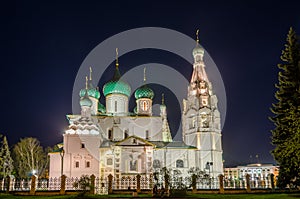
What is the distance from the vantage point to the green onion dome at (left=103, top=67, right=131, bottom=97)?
138 feet

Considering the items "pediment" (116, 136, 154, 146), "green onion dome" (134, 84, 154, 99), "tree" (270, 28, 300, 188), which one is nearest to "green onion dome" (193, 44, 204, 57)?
"green onion dome" (134, 84, 154, 99)

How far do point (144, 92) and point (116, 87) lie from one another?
12.4 ft

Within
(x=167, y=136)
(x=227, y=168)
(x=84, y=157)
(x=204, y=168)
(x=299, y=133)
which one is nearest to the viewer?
(x=299, y=133)

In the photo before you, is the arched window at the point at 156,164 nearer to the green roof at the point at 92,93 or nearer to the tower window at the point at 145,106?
the tower window at the point at 145,106

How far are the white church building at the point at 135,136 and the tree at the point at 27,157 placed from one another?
472cm

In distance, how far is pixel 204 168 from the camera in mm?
37312

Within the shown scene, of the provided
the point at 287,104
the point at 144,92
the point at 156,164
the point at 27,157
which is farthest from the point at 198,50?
the point at 27,157

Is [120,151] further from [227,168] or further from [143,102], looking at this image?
[227,168]

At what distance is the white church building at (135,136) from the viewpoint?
114ft

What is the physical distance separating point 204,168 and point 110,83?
53.9 feet

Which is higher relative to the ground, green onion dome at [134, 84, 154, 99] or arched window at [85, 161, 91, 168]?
green onion dome at [134, 84, 154, 99]

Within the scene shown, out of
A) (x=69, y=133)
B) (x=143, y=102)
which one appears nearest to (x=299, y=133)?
(x=69, y=133)

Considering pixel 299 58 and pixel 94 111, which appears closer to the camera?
pixel 299 58

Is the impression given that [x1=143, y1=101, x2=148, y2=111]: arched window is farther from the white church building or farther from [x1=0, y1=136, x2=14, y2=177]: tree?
[x1=0, y1=136, x2=14, y2=177]: tree
